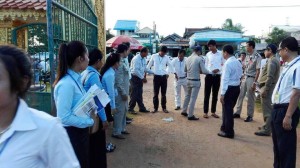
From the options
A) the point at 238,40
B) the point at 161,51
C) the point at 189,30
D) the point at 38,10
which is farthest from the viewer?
the point at 189,30

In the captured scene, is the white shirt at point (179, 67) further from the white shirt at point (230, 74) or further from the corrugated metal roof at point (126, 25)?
the corrugated metal roof at point (126, 25)

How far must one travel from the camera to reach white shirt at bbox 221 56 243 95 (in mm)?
5980

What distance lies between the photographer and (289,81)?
356cm

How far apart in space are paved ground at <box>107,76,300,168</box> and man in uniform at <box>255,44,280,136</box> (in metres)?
0.29

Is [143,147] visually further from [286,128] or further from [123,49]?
[286,128]

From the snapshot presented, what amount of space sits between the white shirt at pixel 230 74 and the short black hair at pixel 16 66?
494 cm

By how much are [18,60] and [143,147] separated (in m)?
4.36

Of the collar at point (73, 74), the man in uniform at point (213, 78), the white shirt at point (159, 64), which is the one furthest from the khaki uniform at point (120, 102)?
the collar at point (73, 74)

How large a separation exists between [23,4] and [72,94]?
504 cm

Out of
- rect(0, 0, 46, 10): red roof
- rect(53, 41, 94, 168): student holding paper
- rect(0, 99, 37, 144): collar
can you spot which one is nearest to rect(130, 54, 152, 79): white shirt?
rect(0, 0, 46, 10): red roof

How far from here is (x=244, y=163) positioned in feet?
16.0

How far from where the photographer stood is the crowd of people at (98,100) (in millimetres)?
1328

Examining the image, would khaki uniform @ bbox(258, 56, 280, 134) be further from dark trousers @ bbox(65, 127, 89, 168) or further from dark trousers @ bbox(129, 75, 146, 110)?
dark trousers @ bbox(65, 127, 89, 168)

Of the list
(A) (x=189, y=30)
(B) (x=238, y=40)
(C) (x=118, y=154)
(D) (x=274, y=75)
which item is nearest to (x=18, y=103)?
(C) (x=118, y=154)
